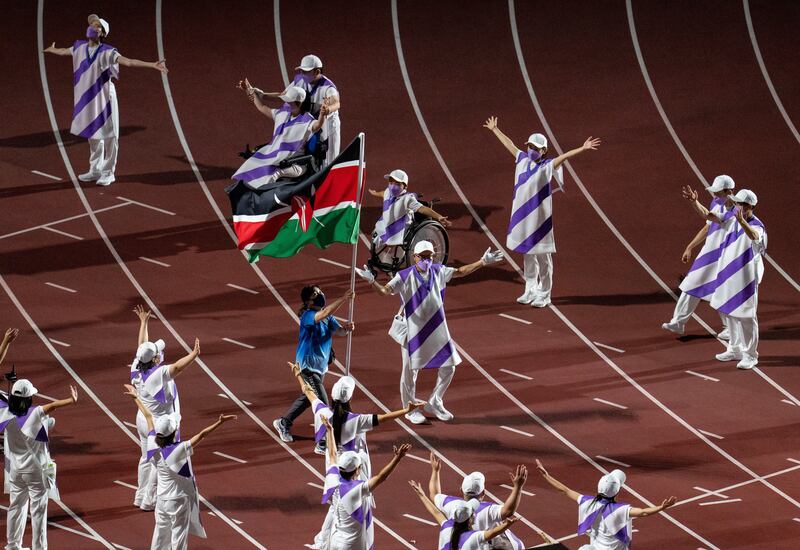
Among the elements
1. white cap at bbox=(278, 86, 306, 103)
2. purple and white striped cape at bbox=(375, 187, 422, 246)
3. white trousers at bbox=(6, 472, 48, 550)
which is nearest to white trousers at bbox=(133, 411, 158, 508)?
white trousers at bbox=(6, 472, 48, 550)

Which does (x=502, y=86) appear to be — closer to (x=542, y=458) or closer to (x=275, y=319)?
(x=275, y=319)

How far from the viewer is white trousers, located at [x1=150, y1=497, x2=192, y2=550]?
17.6 metres

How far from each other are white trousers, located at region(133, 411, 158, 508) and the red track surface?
7.5 inches

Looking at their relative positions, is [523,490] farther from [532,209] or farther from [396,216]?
[532,209]

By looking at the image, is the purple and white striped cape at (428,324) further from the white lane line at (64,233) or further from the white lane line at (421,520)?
the white lane line at (64,233)

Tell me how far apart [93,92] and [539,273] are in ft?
22.9

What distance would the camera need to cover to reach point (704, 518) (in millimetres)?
19250

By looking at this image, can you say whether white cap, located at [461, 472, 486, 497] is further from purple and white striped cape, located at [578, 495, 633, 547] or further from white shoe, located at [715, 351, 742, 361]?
white shoe, located at [715, 351, 742, 361]

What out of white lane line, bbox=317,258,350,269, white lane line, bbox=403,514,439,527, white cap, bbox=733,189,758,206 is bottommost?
white lane line, bbox=403,514,439,527

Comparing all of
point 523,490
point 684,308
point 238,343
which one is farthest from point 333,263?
point 523,490

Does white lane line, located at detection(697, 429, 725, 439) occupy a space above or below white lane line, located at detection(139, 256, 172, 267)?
below

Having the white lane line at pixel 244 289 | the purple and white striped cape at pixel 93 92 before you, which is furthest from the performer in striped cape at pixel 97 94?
the white lane line at pixel 244 289

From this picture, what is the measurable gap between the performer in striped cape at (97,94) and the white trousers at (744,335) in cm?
885

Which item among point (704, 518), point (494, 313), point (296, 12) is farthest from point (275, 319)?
point (296, 12)
